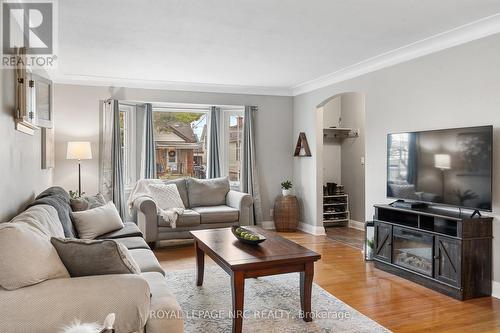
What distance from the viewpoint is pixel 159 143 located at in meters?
6.60

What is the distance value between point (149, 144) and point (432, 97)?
14.1 feet

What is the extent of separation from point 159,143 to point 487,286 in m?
5.16

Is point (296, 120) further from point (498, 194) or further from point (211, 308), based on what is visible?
point (211, 308)

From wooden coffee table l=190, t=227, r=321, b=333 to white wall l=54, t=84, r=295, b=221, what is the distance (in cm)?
338

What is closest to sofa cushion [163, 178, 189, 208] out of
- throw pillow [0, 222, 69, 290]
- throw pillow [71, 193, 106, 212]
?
throw pillow [71, 193, 106, 212]

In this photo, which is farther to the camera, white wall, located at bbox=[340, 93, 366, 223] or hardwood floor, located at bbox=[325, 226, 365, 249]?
white wall, located at bbox=[340, 93, 366, 223]

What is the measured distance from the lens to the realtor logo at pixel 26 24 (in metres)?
2.62

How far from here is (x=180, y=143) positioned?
6750 millimetres

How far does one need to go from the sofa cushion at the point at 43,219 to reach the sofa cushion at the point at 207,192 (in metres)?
3.20

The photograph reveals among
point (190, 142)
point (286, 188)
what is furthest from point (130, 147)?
point (286, 188)

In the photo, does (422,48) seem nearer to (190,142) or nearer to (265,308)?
(265,308)

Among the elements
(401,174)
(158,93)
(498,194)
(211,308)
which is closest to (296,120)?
(158,93)

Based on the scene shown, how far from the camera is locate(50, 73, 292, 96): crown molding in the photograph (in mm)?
5676

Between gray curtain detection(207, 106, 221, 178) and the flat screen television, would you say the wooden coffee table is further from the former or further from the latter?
gray curtain detection(207, 106, 221, 178)
